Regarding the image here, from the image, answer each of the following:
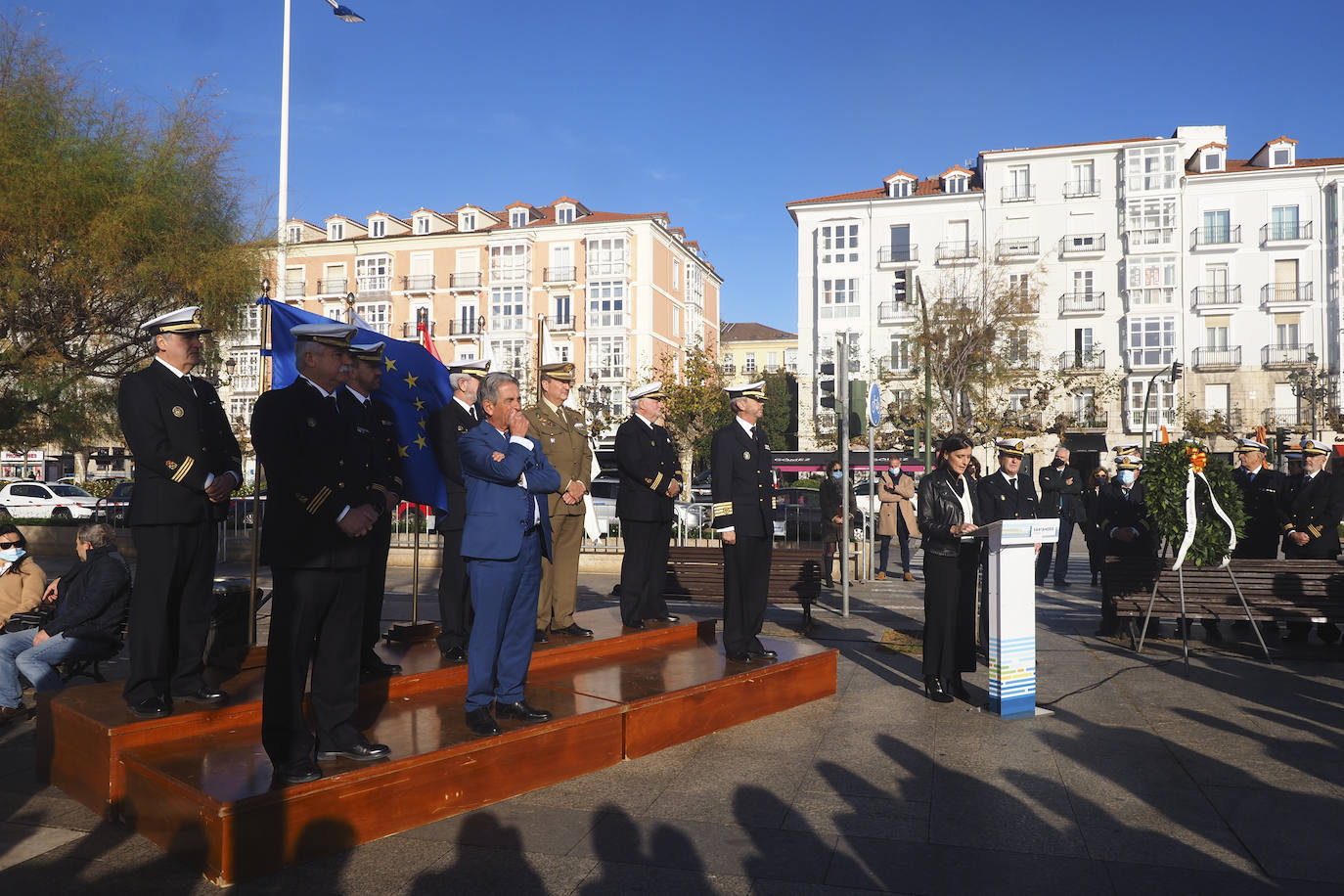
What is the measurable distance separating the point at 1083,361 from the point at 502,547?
2121 inches

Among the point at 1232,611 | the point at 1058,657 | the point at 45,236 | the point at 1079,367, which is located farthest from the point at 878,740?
the point at 1079,367

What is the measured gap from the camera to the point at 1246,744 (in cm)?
637

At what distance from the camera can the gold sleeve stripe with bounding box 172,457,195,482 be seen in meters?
5.50

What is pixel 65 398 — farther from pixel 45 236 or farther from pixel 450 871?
pixel 450 871

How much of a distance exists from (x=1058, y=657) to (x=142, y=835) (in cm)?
783

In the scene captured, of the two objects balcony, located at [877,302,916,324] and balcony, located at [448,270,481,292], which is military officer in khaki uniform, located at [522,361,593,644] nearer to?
balcony, located at [877,302,916,324]

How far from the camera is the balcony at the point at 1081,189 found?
55562 mm

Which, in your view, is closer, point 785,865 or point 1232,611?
point 785,865

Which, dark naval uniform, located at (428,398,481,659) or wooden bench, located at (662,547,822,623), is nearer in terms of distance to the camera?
dark naval uniform, located at (428,398,481,659)

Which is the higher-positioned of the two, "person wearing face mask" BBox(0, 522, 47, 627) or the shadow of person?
"person wearing face mask" BBox(0, 522, 47, 627)

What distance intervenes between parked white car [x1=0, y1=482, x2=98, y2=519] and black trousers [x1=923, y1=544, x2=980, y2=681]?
104ft

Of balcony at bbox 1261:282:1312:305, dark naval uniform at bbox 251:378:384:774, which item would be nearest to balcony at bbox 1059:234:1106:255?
balcony at bbox 1261:282:1312:305

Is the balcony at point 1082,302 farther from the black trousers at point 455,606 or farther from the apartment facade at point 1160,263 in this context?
the black trousers at point 455,606

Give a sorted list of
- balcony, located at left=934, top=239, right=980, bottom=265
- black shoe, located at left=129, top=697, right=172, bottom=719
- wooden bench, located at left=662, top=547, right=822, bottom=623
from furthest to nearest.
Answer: balcony, located at left=934, top=239, right=980, bottom=265 → wooden bench, located at left=662, top=547, right=822, bottom=623 → black shoe, located at left=129, top=697, right=172, bottom=719
